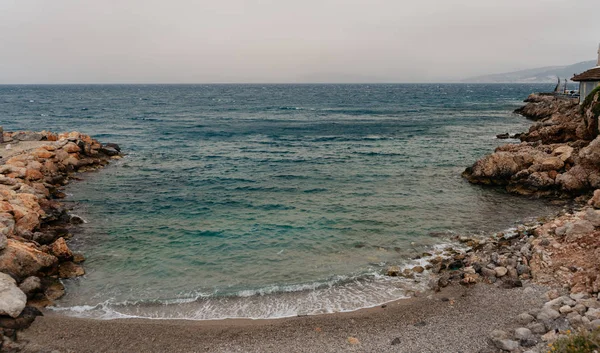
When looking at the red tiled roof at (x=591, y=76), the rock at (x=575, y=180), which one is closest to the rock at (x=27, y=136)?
the rock at (x=575, y=180)

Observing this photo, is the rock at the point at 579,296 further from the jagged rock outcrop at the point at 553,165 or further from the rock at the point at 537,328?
the jagged rock outcrop at the point at 553,165

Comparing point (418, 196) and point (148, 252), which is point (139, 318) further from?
point (418, 196)

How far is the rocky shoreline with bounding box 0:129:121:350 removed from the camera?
12258 millimetres

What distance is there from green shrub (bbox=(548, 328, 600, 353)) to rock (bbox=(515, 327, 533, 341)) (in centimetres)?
159

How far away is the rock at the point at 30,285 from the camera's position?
1345 cm

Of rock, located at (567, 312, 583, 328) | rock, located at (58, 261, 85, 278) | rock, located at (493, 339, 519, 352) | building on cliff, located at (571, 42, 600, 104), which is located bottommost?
rock, located at (58, 261, 85, 278)

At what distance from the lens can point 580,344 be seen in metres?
8.07

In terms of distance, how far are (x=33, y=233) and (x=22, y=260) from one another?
3.69 m

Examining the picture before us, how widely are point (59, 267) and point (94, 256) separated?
164 centimetres

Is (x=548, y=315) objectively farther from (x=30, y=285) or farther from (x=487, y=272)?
(x=30, y=285)

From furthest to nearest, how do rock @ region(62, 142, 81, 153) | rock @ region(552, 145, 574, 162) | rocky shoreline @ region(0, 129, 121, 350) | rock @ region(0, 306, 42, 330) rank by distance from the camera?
1. rock @ region(62, 142, 81, 153)
2. rock @ region(552, 145, 574, 162)
3. rocky shoreline @ region(0, 129, 121, 350)
4. rock @ region(0, 306, 42, 330)

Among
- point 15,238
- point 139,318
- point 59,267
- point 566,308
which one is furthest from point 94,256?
point 566,308

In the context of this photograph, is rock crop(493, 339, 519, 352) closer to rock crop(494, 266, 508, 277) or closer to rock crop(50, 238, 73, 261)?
rock crop(494, 266, 508, 277)

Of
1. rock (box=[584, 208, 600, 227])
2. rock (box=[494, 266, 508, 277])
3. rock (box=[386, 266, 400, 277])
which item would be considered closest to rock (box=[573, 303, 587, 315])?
rock (box=[494, 266, 508, 277])
